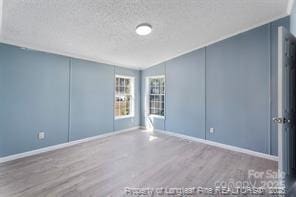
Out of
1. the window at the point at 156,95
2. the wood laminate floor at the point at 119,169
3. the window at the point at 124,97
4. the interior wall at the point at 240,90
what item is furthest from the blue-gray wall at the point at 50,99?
the interior wall at the point at 240,90

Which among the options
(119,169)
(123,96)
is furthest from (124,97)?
(119,169)

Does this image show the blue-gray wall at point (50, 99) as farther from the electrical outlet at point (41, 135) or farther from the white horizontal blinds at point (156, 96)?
the white horizontal blinds at point (156, 96)

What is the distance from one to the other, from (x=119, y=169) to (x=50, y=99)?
229 cm

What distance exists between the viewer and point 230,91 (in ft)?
13.6

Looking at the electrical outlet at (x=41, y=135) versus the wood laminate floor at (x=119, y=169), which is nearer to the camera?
the wood laminate floor at (x=119, y=169)

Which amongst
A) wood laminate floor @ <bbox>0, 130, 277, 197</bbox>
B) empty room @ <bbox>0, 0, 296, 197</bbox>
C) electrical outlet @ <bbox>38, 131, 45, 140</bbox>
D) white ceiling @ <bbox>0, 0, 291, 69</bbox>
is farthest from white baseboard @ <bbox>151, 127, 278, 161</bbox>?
electrical outlet @ <bbox>38, 131, 45, 140</bbox>

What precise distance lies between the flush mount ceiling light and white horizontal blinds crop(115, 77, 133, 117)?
2630 millimetres

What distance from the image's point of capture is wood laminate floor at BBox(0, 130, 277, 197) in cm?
240

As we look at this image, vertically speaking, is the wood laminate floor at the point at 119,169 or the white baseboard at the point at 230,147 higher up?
the white baseboard at the point at 230,147

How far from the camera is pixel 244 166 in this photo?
3.11 metres

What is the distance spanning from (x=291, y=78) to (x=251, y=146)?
199 centimetres

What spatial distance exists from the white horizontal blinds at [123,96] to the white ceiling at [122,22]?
164 centimetres

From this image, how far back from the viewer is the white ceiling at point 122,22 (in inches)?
97.8

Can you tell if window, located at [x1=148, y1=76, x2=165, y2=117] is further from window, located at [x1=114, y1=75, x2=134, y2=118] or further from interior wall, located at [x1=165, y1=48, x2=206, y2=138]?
window, located at [x1=114, y1=75, x2=134, y2=118]
